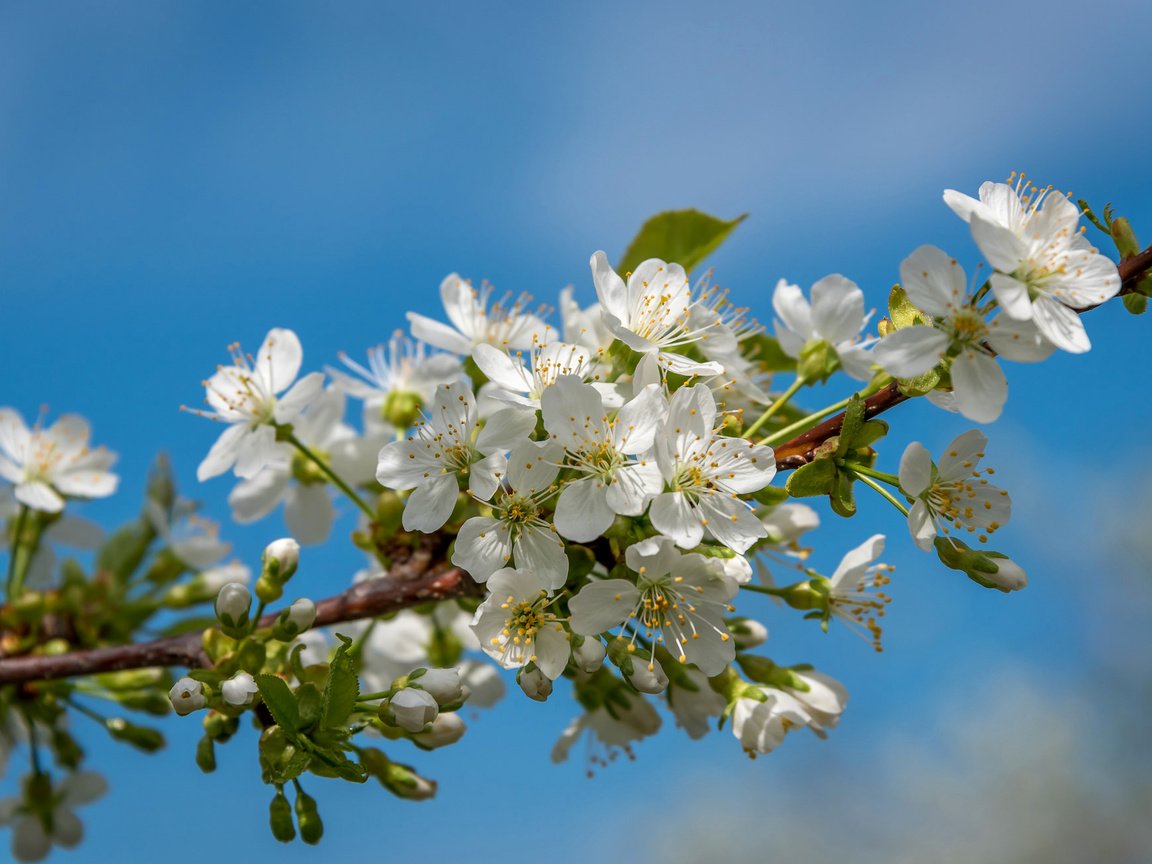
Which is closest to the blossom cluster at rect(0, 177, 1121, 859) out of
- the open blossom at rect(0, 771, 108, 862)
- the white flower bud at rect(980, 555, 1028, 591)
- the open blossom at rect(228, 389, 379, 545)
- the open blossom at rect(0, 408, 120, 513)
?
the white flower bud at rect(980, 555, 1028, 591)

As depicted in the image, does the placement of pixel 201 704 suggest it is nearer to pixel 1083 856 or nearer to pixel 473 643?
pixel 473 643

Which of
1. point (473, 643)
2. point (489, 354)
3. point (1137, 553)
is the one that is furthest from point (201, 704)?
point (1137, 553)

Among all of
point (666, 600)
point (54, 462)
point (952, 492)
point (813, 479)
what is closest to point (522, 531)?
point (666, 600)

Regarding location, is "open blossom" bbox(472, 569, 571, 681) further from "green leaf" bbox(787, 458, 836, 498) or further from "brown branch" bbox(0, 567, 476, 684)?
"green leaf" bbox(787, 458, 836, 498)

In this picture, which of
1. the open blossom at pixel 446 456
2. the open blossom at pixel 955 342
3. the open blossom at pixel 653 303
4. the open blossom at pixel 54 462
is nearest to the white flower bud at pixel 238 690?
the open blossom at pixel 446 456

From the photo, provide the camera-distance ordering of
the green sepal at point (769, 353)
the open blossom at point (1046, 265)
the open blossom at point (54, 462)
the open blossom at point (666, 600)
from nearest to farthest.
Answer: the open blossom at point (1046, 265), the open blossom at point (666, 600), the green sepal at point (769, 353), the open blossom at point (54, 462)

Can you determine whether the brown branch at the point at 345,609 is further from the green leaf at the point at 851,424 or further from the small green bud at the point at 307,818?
the green leaf at the point at 851,424
